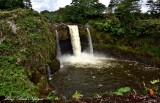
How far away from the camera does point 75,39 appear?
3459 centimetres

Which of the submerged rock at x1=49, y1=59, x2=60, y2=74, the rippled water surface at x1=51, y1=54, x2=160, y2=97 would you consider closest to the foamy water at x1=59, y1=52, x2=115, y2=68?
the rippled water surface at x1=51, y1=54, x2=160, y2=97

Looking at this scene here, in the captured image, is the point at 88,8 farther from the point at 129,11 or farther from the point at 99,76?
the point at 99,76

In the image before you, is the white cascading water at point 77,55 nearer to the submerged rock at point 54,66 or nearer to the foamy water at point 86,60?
the foamy water at point 86,60

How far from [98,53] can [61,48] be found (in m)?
5.25

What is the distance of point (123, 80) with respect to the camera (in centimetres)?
2333

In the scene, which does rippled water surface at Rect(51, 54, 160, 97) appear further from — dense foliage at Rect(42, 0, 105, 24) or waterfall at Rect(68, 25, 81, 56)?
dense foliage at Rect(42, 0, 105, 24)

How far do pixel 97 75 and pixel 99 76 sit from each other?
350mm

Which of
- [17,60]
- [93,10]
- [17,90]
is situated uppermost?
[93,10]

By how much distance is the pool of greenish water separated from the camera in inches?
803

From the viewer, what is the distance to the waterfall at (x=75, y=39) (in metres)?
34.4

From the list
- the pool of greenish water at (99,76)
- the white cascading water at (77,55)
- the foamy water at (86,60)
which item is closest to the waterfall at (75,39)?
the white cascading water at (77,55)

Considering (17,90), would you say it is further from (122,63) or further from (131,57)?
(131,57)

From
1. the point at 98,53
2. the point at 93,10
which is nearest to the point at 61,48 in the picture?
the point at 98,53

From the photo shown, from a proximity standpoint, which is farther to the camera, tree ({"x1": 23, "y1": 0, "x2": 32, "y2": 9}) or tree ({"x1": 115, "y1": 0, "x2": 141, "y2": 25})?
tree ({"x1": 23, "y1": 0, "x2": 32, "y2": 9})
